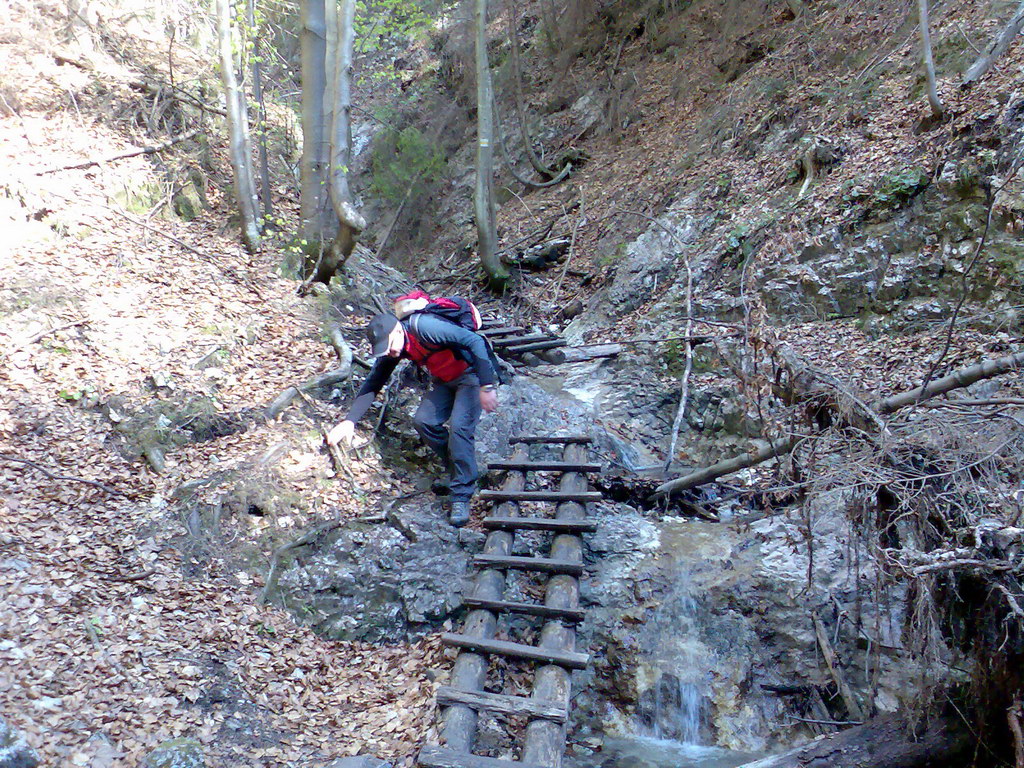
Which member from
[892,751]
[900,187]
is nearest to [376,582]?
[892,751]

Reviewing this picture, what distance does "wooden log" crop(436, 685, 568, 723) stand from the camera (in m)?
3.83

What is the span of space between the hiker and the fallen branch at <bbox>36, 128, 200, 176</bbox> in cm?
520

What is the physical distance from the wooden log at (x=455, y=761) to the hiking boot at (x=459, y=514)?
2.36 meters

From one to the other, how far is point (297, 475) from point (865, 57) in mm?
11593

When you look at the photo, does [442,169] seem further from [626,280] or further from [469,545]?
[469,545]

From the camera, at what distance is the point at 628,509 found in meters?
6.53

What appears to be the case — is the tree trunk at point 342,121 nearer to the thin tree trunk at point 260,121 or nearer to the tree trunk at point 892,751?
the thin tree trunk at point 260,121

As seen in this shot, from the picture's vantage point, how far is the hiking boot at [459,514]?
5.81 m

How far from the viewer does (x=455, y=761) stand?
3498mm

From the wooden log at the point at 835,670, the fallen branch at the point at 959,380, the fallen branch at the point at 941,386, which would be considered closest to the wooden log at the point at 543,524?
the fallen branch at the point at 941,386

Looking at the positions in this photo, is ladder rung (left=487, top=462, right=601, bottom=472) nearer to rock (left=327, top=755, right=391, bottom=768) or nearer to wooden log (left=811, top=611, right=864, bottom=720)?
wooden log (left=811, top=611, right=864, bottom=720)

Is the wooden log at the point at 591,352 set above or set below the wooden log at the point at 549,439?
above

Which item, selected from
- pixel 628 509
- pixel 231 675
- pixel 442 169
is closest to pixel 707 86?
pixel 442 169

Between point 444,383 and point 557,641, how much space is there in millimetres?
2512
